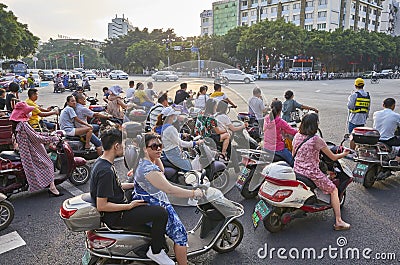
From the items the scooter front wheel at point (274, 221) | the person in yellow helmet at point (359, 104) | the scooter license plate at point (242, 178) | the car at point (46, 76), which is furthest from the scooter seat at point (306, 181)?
the car at point (46, 76)

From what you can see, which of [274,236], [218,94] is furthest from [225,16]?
[274,236]

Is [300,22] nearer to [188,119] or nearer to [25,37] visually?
[25,37]

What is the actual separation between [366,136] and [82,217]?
175 inches

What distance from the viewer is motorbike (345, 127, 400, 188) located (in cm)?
514

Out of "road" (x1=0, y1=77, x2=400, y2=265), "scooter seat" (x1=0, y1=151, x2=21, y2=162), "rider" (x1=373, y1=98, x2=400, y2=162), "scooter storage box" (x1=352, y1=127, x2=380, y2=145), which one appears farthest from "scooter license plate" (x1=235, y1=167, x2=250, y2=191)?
"scooter seat" (x1=0, y1=151, x2=21, y2=162)

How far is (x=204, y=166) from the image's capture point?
14.1 feet

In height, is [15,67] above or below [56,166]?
above

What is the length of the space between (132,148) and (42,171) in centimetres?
171

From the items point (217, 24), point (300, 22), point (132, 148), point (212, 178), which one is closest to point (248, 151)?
point (212, 178)

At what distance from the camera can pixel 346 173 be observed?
171 inches

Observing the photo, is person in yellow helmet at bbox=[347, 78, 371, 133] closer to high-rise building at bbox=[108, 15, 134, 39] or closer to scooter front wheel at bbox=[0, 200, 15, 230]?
scooter front wheel at bbox=[0, 200, 15, 230]

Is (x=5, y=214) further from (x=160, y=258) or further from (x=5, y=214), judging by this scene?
(x=160, y=258)

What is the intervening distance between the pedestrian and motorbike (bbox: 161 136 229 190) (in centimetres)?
186
